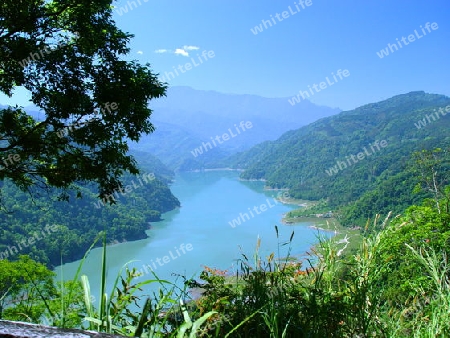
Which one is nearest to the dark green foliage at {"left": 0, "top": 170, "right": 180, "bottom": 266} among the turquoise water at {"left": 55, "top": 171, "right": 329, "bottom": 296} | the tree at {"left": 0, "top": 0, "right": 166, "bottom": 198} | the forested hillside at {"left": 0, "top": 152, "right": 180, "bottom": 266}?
the forested hillside at {"left": 0, "top": 152, "right": 180, "bottom": 266}

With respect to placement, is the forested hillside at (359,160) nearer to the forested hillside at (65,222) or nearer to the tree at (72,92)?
the forested hillside at (65,222)

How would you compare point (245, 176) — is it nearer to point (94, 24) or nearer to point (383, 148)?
point (383, 148)

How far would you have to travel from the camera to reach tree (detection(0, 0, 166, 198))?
4738 millimetres

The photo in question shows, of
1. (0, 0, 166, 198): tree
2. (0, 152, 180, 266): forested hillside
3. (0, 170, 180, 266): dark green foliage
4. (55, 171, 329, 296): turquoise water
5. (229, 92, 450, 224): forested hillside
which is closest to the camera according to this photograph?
(0, 0, 166, 198): tree

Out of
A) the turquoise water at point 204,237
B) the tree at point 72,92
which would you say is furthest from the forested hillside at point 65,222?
the tree at point 72,92

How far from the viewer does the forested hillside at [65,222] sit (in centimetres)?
4931

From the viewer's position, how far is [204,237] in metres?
62.8

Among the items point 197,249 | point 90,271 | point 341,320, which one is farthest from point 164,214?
point 341,320

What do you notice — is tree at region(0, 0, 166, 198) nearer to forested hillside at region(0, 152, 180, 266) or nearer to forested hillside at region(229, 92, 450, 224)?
forested hillside at region(0, 152, 180, 266)

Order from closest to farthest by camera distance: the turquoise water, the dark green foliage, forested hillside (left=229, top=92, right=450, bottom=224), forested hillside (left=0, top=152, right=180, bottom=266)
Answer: the turquoise water < forested hillside (left=0, top=152, right=180, bottom=266) < the dark green foliage < forested hillside (left=229, top=92, right=450, bottom=224)

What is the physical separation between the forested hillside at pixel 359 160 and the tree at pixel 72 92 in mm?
67142

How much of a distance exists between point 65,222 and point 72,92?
207ft

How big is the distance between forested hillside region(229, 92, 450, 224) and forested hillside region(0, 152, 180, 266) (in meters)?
39.9

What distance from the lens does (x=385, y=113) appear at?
19288 centimetres
